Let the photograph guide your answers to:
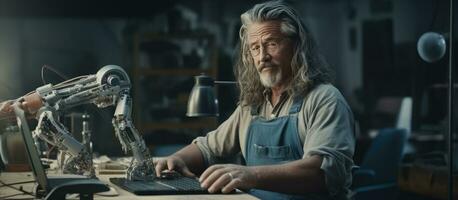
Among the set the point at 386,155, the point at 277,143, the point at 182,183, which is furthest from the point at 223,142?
the point at 386,155

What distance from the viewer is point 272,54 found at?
3080mm

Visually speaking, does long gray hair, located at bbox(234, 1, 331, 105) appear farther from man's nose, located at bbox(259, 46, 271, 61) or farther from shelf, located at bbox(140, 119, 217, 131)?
shelf, located at bbox(140, 119, 217, 131)

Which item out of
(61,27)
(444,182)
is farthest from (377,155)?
(61,27)

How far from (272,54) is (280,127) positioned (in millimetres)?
288

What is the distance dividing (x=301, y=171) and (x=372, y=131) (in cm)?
564

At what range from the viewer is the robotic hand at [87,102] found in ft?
8.95

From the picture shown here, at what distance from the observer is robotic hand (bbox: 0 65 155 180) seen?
273 cm

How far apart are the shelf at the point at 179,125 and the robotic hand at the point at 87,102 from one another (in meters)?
3.58

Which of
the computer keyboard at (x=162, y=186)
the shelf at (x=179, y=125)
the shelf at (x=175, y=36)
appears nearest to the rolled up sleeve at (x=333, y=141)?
the computer keyboard at (x=162, y=186)

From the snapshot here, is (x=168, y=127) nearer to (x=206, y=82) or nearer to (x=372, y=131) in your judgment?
(x=372, y=131)

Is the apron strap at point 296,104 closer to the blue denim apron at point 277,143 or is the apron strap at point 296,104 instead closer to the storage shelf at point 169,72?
the blue denim apron at point 277,143

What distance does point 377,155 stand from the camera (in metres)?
5.54

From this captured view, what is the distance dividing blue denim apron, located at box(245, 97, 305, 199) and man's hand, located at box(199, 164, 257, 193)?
38 centimetres

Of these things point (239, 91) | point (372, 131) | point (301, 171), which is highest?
point (239, 91)
